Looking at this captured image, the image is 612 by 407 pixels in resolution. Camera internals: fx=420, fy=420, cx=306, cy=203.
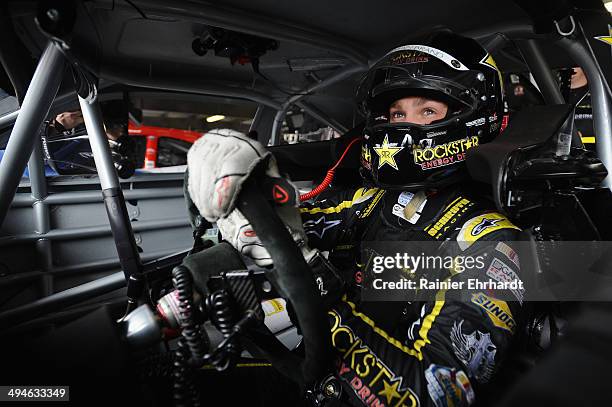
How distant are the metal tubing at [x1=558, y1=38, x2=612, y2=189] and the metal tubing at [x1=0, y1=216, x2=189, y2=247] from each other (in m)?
1.92

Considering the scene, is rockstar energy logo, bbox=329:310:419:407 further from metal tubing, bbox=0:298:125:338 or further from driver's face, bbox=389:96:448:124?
driver's face, bbox=389:96:448:124

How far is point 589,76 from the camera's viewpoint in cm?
113

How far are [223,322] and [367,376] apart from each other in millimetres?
335

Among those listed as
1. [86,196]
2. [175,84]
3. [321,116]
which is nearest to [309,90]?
[321,116]

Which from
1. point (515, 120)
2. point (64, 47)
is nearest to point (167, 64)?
point (64, 47)

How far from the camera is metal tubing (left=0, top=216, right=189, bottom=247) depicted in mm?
1779

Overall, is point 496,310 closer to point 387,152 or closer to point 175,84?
point 387,152

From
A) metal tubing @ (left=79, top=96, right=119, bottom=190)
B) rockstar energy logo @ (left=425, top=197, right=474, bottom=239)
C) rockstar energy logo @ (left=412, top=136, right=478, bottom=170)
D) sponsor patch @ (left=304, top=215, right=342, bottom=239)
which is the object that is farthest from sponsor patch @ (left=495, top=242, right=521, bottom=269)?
metal tubing @ (left=79, top=96, right=119, bottom=190)

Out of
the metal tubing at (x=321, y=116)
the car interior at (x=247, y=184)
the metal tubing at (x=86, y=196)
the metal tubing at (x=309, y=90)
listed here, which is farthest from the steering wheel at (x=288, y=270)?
the metal tubing at (x=86, y=196)

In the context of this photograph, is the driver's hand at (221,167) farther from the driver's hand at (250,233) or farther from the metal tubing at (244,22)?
the metal tubing at (244,22)

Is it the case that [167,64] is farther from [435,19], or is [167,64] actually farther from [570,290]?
[570,290]

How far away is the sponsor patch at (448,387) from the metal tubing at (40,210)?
5.62ft

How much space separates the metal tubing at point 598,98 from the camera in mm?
1100

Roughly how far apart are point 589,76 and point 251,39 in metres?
0.96
